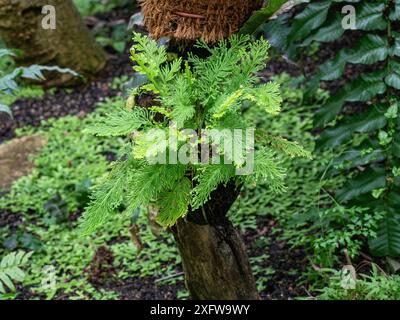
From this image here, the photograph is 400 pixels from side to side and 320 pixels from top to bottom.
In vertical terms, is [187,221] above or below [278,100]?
below

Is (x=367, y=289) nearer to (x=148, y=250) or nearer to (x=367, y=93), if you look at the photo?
(x=367, y=93)

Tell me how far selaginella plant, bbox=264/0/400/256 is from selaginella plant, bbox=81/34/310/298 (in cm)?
78

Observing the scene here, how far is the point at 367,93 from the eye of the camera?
2852mm

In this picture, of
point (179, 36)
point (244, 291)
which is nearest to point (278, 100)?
point (179, 36)

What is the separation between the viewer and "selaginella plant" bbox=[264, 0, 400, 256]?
279 cm

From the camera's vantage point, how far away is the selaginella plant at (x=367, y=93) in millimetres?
2793

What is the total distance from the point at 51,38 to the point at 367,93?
304 cm

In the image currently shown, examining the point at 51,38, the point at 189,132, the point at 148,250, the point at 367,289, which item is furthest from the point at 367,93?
the point at 51,38

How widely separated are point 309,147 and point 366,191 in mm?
1186

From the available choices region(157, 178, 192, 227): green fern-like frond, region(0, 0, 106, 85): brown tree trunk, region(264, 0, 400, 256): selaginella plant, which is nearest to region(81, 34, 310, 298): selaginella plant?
region(157, 178, 192, 227): green fern-like frond

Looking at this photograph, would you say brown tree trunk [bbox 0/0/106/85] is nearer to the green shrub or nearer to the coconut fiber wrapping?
the coconut fiber wrapping

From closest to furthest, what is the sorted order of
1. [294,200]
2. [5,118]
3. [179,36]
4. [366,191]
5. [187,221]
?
1. [179,36]
2. [187,221]
3. [366,191]
4. [294,200]
5. [5,118]
